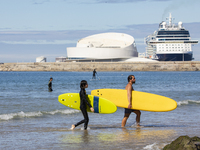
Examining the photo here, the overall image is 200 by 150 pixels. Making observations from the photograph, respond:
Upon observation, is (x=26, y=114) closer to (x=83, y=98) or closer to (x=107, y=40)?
(x=83, y=98)

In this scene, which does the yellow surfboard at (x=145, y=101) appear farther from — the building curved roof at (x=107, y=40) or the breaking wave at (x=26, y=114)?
the building curved roof at (x=107, y=40)

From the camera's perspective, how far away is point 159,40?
104875mm

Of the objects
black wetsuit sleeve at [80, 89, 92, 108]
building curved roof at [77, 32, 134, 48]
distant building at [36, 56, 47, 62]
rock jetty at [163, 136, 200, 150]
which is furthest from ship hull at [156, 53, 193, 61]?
rock jetty at [163, 136, 200, 150]

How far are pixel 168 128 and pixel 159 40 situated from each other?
97.8 metres

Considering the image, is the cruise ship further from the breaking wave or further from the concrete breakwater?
the breaking wave

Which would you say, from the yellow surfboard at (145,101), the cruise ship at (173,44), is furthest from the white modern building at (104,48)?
the yellow surfboard at (145,101)

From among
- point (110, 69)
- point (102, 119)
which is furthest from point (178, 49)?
point (102, 119)

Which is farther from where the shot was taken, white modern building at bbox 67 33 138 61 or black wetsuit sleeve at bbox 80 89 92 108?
white modern building at bbox 67 33 138 61

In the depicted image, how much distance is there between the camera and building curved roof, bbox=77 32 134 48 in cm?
11628

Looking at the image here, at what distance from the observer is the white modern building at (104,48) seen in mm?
113438

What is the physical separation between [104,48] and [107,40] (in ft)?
17.4

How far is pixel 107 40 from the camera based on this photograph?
385 ft

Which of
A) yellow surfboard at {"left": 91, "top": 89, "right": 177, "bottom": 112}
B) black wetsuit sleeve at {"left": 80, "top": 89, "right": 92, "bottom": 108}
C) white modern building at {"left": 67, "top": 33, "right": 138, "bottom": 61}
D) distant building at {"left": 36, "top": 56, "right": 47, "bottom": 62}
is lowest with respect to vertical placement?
yellow surfboard at {"left": 91, "top": 89, "right": 177, "bottom": 112}

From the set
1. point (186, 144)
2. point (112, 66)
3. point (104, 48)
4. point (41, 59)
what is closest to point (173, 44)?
point (112, 66)
